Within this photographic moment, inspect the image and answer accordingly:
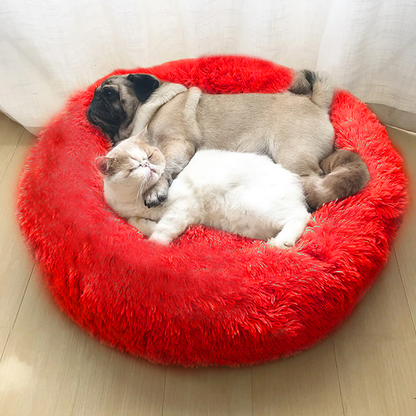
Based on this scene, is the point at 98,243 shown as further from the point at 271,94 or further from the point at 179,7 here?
the point at 179,7

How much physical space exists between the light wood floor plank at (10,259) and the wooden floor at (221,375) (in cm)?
2

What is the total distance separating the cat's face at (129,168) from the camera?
1.35 metres

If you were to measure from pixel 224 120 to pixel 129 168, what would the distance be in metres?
0.49

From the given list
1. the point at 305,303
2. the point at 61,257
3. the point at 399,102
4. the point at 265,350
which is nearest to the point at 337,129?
the point at 399,102

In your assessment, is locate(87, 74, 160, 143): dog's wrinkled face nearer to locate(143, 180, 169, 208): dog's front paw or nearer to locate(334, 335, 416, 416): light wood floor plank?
locate(143, 180, 169, 208): dog's front paw

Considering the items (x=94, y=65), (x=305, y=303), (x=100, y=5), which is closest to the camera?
(x=305, y=303)

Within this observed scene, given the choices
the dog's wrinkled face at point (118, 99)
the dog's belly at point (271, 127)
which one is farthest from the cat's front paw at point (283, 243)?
the dog's wrinkled face at point (118, 99)

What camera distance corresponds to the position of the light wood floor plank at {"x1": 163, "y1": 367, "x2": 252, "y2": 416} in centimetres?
119

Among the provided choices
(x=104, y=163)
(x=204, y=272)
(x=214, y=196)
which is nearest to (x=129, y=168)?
(x=104, y=163)

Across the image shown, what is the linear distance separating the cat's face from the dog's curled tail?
66 centimetres

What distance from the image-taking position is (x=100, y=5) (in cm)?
179

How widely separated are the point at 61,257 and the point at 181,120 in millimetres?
711

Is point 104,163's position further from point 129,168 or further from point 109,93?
point 109,93

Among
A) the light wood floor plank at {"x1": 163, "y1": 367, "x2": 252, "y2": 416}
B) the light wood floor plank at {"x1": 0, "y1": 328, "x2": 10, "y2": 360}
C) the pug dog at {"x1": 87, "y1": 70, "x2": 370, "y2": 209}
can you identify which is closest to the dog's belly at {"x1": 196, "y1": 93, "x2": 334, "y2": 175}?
the pug dog at {"x1": 87, "y1": 70, "x2": 370, "y2": 209}
